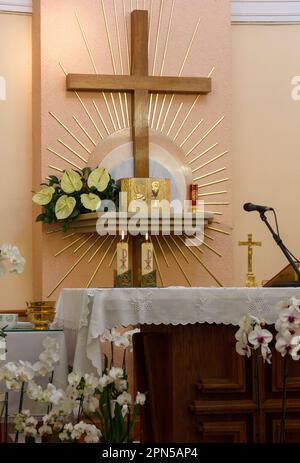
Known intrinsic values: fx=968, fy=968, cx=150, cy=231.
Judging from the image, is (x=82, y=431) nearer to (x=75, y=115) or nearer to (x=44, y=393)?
(x=44, y=393)

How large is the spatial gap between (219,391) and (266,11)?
14.6ft

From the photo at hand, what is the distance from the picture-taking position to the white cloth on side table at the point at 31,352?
497 centimetres

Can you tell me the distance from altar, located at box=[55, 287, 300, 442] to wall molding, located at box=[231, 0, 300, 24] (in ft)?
13.4

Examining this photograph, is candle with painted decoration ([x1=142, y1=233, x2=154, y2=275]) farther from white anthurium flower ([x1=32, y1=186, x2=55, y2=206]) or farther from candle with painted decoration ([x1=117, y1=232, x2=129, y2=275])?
white anthurium flower ([x1=32, y1=186, x2=55, y2=206])

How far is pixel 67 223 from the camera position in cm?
705

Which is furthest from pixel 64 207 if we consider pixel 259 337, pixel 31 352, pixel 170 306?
pixel 259 337

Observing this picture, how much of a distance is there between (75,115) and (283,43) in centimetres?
186

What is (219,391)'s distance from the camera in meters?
4.22

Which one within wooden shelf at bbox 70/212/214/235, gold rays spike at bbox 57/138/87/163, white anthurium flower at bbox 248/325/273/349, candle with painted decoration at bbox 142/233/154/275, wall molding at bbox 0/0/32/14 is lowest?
white anthurium flower at bbox 248/325/273/349

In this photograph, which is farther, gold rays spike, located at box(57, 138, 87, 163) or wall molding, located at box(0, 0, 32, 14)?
wall molding, located at box(0, 0, 32, 14)

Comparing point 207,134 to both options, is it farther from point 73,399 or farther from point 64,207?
point 73,399

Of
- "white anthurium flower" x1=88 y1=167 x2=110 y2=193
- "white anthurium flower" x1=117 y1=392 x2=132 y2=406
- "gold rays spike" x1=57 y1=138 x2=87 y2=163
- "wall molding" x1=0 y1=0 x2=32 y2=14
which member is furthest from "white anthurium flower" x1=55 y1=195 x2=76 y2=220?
"white anthurium flower" x1=117 y1=392 x2=132 y2=406

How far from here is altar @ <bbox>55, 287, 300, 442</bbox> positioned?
166 inches
